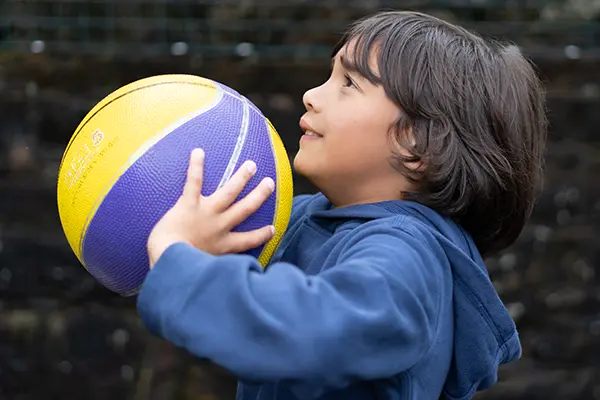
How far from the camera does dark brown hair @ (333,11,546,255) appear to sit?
2.20m

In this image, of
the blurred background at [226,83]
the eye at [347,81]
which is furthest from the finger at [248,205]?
the blurred background at [226,83]

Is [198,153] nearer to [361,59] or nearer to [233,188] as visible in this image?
[233,188]

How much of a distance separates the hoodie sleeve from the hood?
33 cm

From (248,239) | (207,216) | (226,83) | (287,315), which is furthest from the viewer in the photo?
(226,83)

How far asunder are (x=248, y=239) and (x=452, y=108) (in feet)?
2.09

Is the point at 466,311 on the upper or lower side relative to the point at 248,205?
lower

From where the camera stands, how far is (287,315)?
1.70 m

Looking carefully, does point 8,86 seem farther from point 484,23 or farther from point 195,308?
point 195,308

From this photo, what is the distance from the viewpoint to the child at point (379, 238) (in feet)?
5.63

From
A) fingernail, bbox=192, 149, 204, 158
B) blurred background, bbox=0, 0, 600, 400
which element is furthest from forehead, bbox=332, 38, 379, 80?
blurred background, bbox=0, 0, 600, 400

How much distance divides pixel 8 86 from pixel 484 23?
2473 mm

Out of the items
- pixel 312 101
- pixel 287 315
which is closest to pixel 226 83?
pixel 312 101

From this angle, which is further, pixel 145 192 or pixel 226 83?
pixel 226 83

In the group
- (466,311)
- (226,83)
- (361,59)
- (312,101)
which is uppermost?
(361,59)
